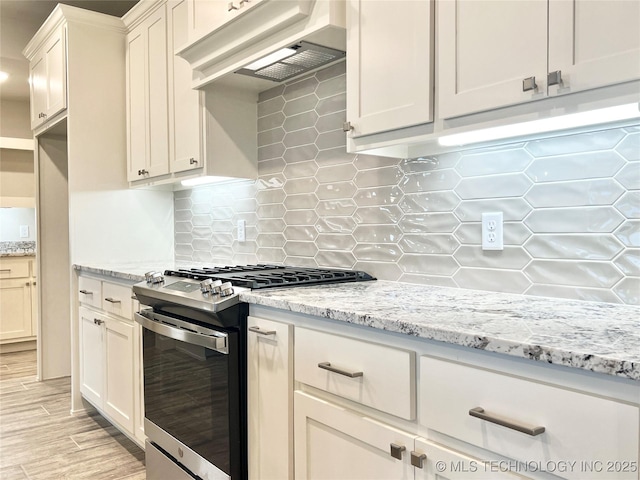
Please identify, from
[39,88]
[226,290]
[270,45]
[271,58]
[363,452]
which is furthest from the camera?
[39,88]

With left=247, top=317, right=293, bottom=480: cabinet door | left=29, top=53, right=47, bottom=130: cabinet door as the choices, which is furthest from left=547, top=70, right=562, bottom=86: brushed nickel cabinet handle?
left=29, top=53, right=47, bottom=130: cabinet door

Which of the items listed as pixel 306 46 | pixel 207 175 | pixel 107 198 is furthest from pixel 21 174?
pixel 306 46

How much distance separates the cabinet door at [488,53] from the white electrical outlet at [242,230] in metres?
1.60

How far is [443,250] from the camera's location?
1825 mm

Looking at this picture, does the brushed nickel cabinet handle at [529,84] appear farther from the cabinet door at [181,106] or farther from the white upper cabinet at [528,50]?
the cabinet door at [181,106]

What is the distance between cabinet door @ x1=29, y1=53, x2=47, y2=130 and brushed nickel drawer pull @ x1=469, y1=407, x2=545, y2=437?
368 cm

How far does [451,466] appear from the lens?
1059 mm

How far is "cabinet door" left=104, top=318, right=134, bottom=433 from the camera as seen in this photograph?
252 centimetres

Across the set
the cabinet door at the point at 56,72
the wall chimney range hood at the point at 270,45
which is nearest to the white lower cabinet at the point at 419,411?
the wall chimney range hood at the point at 270,45

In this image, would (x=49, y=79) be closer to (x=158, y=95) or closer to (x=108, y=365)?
(x=158, y=95)

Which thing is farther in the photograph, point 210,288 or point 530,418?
point 210,288

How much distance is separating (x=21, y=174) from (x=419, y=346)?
18.4 feet

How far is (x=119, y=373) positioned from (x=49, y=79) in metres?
2.15

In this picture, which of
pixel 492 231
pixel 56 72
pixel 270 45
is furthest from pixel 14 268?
pixel 492 231
